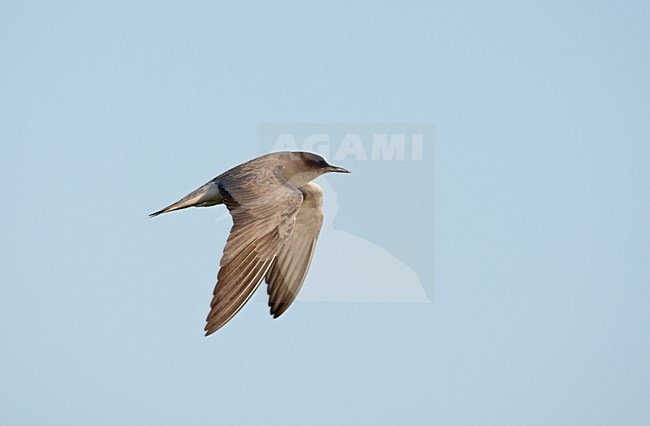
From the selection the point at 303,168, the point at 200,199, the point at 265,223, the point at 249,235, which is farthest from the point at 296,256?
the point at 249,235

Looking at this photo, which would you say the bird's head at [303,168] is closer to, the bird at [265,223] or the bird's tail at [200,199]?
the bird at [265,223]

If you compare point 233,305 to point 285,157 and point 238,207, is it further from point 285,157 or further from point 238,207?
point 285,157

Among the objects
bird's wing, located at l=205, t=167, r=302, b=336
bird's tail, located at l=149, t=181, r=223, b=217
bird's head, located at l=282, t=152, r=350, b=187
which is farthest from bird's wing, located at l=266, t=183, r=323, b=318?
bird's wing, located at l=205, t=167, r=302, b=336

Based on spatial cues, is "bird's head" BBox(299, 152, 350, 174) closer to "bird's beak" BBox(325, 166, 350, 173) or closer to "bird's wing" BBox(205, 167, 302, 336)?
"bird's beak" BBox(325, 166, 350, 173)

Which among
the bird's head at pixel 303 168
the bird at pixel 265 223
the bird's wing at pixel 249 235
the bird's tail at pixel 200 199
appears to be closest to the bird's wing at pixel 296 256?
the bird at pixel 265 223

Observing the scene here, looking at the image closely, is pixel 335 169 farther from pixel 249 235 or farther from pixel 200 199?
pixel 249 235

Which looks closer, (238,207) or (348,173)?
(238,207)

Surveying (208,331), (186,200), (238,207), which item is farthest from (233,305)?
(186,200)

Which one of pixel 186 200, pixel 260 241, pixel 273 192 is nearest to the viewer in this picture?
pixel 260 241
